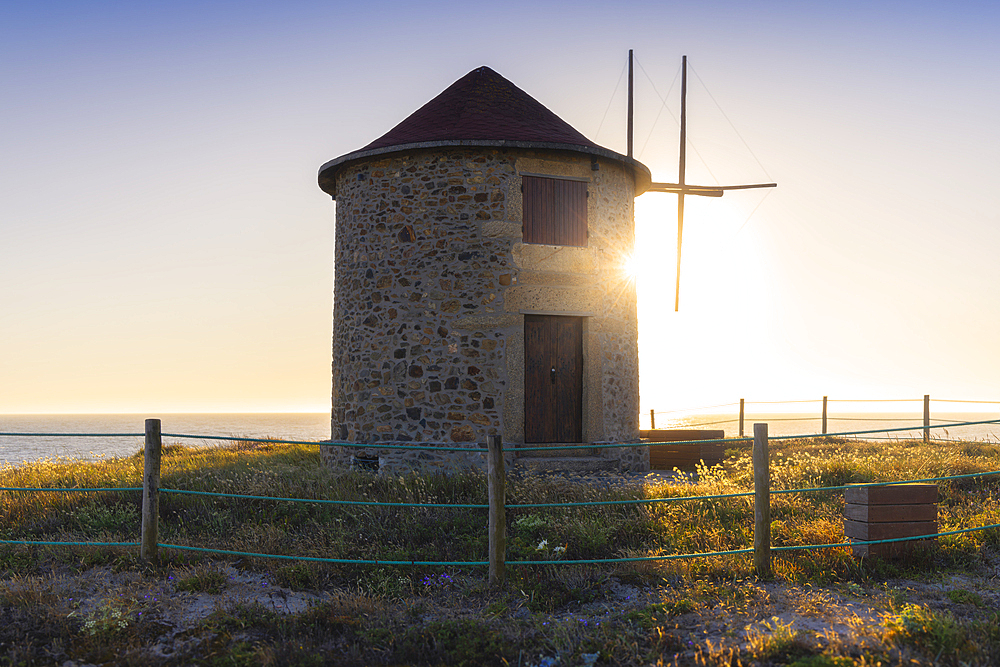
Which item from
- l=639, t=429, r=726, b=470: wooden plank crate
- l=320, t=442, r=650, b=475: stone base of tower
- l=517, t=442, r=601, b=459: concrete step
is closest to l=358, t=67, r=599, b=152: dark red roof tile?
l=517, t=442, r=601, b=459: concrete step

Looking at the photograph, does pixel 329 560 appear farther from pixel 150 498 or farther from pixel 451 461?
pixel 451 461

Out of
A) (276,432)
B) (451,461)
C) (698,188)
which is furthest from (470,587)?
(276,432)

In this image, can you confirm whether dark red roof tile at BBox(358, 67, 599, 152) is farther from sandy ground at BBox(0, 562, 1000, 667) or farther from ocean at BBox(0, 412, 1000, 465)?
sandy ground at BBox(0, 562, 1000, 667)

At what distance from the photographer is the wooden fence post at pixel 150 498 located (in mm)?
7195

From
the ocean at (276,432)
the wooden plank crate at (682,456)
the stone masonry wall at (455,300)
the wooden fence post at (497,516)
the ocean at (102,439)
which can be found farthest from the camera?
the ocean at (102,439)

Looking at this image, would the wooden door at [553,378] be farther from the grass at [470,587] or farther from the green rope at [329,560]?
the green rope at [329,560]

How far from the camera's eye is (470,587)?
6590mm

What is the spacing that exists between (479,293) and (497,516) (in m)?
6.16

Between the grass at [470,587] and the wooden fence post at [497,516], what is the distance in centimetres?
19

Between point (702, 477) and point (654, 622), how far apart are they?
6296mm

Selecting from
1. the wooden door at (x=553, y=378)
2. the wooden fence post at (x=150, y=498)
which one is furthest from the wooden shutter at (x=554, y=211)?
the wooden fence post at (x=150, y=498)

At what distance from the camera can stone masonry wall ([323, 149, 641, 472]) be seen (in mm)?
12094

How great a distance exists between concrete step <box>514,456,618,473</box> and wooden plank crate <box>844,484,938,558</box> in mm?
5382

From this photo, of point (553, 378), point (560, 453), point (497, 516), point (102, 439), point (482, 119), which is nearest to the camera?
point (497, 516)
